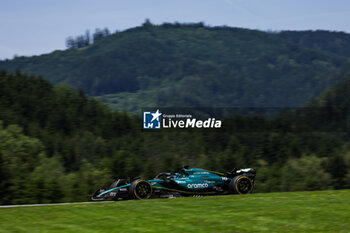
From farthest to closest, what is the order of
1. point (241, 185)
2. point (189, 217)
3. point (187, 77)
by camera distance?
point (187, 77) → point (241, 185) → point (189, 217)

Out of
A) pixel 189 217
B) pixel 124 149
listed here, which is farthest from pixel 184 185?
pixel 124 149

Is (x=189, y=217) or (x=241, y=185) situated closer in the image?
(x=189, y=217)

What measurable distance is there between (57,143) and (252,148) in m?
25.1

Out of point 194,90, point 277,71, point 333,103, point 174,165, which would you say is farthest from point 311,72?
point 174,165

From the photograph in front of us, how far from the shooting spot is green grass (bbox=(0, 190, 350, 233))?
9547 mm

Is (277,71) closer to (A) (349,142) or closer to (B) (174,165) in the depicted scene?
(A) (349,142)

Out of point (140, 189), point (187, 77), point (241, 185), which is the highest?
point (187, 77)

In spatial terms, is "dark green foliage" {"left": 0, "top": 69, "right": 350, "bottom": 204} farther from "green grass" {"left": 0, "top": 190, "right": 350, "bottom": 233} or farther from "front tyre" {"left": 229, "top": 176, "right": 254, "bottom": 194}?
"green grass" {"left": 0, "top": 190, "right": 350, "bottom": 233}

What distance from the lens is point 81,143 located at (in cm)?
6291

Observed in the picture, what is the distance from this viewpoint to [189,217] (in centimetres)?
1084

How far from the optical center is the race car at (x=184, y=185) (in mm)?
16953

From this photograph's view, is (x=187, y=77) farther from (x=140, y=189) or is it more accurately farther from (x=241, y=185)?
(x=140, y=189)

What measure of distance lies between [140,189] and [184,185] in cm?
193

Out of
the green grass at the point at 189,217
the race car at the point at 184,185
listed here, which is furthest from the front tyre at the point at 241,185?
the green grass at the point at 189,217
